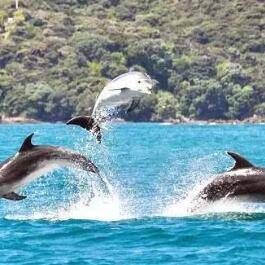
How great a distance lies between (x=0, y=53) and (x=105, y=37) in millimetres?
16476

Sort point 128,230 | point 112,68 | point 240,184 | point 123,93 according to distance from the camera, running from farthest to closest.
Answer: point 112,68 < point 240,184 < point 128,230 < point 123,93

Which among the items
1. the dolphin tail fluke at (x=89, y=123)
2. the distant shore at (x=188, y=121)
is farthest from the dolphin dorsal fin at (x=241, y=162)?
the distant shore at (x=188, y=121)

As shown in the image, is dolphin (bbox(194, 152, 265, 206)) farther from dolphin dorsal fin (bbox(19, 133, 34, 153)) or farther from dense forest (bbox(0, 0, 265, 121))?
dense forest (bbox(0, 0, 265, 121))

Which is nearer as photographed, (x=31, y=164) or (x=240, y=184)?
(x=31, y=164)

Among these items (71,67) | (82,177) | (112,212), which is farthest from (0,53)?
(112,212)

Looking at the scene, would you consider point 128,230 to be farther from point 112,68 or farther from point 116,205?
point 112,68

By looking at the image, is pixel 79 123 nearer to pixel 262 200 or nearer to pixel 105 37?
pixel 262 200

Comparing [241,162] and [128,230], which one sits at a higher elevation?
[241,162]

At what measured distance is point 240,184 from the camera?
68.1 ft

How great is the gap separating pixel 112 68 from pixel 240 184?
13923cm

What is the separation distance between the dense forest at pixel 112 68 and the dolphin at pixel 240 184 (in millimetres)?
126687

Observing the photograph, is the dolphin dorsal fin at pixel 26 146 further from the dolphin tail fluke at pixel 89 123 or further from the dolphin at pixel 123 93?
the dolphin at pixel 123 93

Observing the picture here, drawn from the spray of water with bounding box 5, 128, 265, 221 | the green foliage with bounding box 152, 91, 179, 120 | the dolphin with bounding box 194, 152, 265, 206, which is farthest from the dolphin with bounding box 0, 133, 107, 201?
the green foliage with bounding box 152, 91, 179, 120

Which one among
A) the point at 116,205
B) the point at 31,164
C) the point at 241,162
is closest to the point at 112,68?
the point at 116,205
